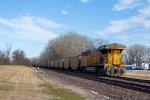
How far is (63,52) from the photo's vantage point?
139 m

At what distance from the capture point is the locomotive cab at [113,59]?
3862cm

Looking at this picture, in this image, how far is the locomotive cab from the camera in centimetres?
3862

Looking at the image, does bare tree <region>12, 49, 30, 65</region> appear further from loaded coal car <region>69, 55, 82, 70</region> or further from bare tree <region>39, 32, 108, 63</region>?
loaded coal car <region>69, 55, 82, 70</region>

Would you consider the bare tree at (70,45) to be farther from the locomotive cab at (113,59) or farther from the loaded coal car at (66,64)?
the locomotive cab at (113,59)

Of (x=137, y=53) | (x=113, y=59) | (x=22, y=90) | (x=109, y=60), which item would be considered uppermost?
(x=137, y=53)

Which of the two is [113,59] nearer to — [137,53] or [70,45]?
[70,45]

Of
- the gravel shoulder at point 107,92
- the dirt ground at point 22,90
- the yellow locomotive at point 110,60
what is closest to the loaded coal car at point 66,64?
the yellow locomotive at point 110,60

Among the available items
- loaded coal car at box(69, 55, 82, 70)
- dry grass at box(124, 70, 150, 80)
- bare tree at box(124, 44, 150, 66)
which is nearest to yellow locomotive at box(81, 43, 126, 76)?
dry grass at box(124, 70, 150, 80)

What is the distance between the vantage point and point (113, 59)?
39688mm

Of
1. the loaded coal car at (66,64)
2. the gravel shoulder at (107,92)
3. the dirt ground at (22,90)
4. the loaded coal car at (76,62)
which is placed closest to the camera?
the dirt ground at (22,90)

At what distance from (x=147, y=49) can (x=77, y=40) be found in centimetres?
6999

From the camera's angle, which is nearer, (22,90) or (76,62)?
(22,90)

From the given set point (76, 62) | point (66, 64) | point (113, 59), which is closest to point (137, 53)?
point (66, 64)

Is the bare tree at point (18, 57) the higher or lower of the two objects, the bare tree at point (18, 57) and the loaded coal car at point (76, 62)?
the higher
